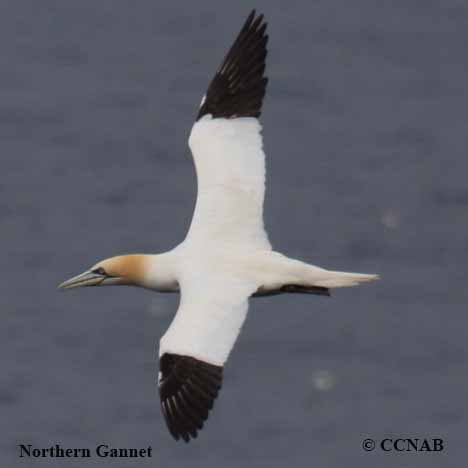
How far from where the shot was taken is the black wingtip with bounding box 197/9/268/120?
2119 cm

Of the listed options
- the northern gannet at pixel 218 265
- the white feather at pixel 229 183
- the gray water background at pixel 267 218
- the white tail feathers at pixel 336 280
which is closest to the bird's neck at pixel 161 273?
the northern gannet at pixel 218 265

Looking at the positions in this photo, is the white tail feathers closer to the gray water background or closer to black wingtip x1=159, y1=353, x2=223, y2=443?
black wingtip x1=159, y1=353, x2=223, y2=443

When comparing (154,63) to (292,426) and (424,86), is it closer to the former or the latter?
(424,86)

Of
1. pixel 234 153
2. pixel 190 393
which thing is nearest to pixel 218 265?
pixel 190 393

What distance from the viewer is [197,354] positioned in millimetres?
17906

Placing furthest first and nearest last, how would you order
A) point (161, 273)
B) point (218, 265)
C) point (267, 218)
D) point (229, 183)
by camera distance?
1. point (267, 218)
2. point (229, 183)
3. point (161, 273)
4. point (218, 265)

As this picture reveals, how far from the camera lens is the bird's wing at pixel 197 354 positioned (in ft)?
58.6

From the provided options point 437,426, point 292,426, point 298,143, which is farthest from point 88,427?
point 298,143

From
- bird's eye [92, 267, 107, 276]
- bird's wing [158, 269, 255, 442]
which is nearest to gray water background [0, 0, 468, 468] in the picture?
bird's eye [92, 267, 107, 276]

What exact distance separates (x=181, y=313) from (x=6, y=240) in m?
21.5

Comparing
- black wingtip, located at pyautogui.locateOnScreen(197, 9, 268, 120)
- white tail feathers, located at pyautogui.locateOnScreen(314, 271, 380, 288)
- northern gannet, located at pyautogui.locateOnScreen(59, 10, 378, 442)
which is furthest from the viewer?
black wingtip, located at pyautogui.locateOnScreen(197, 9, 268, 120)

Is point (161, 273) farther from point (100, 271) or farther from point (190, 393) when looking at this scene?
point (190, 393)

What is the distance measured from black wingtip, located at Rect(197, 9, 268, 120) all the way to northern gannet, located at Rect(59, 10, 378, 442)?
10 millimetres

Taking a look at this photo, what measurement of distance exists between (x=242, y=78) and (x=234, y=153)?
3.65 ft
